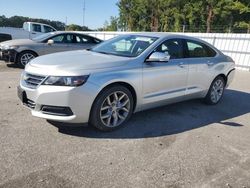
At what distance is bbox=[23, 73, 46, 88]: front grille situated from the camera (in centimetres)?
400

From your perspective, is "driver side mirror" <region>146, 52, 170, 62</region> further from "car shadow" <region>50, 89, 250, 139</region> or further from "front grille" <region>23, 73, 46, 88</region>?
"front grille" <region>23, 73, 46, 88</region>

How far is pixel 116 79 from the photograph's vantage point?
14.0ft

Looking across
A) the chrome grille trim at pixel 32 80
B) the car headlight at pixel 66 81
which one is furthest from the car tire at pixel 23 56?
the car headlight at pixel 66 81

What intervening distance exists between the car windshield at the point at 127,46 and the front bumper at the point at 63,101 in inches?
46.6

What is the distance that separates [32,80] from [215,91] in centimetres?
421

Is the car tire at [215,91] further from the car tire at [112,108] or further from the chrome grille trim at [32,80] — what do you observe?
the chrome grille trim at [32,80]

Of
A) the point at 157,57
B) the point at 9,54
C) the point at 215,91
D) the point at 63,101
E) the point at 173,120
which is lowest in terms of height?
the point at 173,120

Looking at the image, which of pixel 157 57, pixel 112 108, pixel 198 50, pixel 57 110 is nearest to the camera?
pixel 57 110

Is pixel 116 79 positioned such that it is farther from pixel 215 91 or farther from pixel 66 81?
pixel 215 91

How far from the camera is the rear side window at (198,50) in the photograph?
18.8ft

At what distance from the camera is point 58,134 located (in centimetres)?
420

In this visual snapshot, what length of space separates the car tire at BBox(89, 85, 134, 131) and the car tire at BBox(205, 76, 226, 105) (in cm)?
250

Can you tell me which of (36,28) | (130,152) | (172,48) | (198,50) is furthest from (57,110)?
(36,28)

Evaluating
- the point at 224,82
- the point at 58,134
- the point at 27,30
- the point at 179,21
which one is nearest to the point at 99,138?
the point at 58,134
